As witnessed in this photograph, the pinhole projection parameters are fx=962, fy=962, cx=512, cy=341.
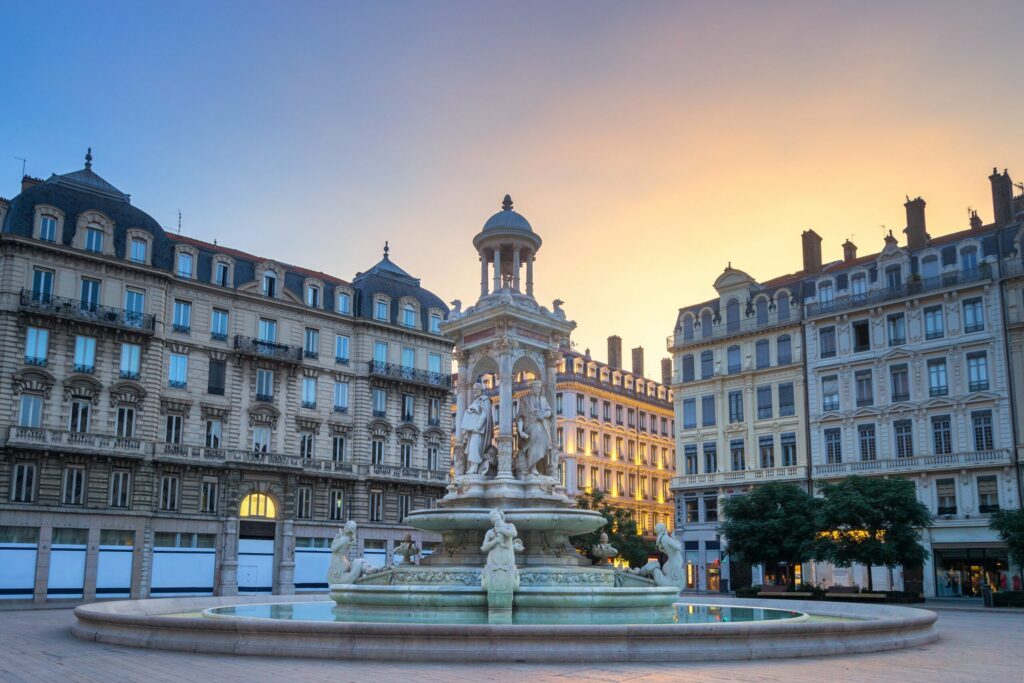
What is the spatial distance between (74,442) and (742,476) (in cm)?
3897

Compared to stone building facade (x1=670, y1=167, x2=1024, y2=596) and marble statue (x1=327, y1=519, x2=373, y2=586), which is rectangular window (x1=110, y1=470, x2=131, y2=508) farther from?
stone building facade (x1=670, y1=167, x2=1024, y2=596)

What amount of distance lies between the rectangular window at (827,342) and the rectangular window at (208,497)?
36578mm

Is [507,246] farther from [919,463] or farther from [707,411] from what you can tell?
[707,411]

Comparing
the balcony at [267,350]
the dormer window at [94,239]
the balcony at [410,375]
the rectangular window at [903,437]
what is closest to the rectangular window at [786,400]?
the rectangular window at [903,437]

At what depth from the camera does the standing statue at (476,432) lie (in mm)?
23062

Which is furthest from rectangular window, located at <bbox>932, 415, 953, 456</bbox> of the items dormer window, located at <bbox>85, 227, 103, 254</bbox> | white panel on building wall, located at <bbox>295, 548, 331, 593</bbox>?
dormer window, located at <bbox>85, 227, 103, 254</bbox>

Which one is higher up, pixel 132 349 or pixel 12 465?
pixel 132 349

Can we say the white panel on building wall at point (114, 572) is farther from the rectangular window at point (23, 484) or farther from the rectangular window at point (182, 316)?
the rectangular window at point (182, 316)

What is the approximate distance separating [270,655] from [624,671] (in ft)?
17.3

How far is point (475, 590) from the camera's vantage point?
56.1ft

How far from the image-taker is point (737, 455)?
62406 mm

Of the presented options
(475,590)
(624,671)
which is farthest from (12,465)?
(624,671)

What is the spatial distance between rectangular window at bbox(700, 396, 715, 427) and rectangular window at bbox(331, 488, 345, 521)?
961 inches

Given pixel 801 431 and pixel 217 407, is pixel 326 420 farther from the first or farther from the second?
pixel 801 431
